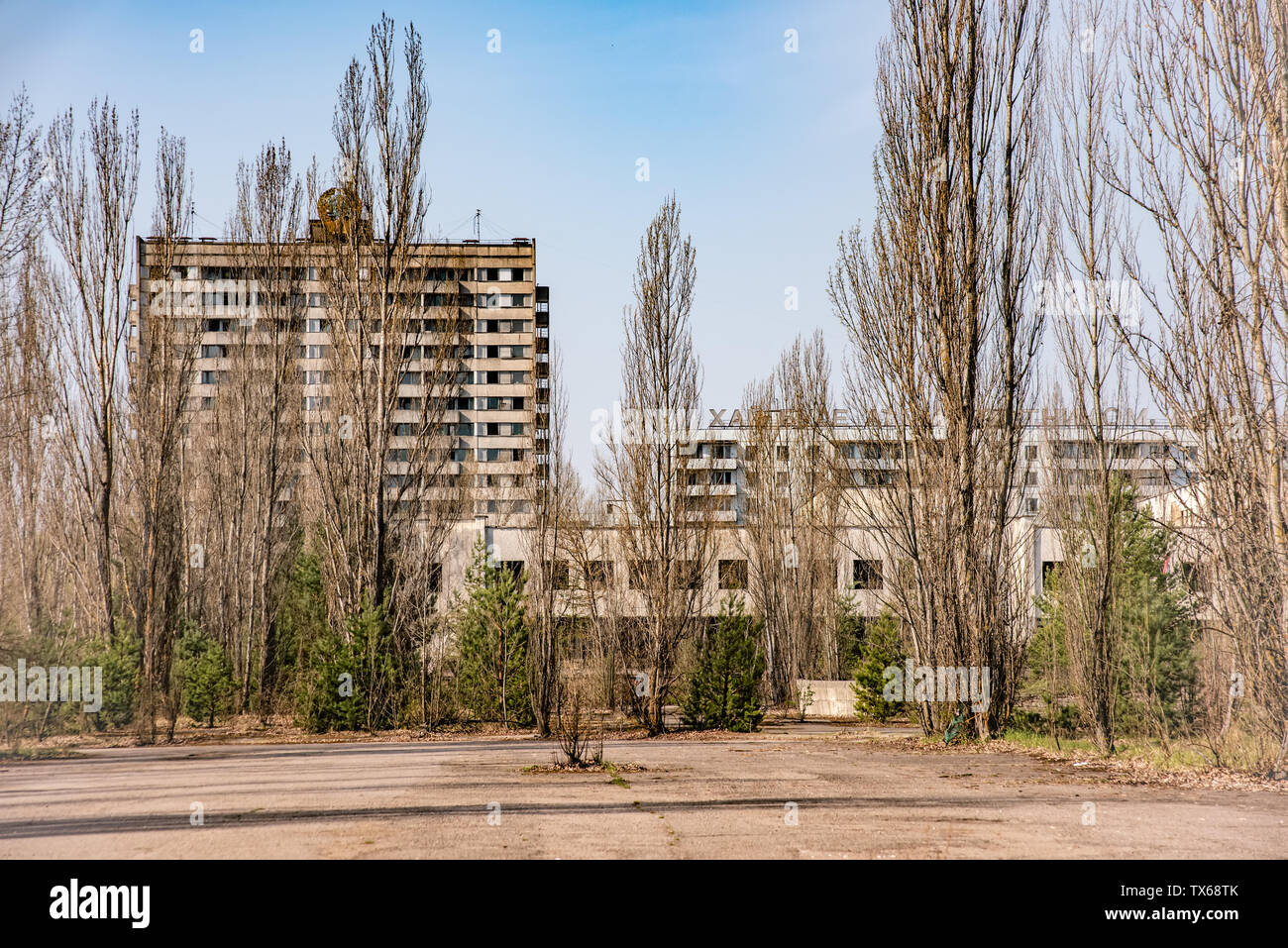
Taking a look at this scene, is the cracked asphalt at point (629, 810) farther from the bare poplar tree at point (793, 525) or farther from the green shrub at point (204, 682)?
the bare poplar tree at point (793, 525)

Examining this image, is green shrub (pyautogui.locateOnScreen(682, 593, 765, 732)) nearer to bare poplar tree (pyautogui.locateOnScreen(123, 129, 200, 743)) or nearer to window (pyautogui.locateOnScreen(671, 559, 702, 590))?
window (pyautogui.locateOnScreen(671, 559, 702, 590))

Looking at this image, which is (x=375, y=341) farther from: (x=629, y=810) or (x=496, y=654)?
(x=629, y=810)

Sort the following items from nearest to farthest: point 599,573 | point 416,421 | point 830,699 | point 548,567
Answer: point 548,567 < point 599,573 < point 830,699 < point 416,421

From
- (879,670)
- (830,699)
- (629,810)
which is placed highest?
Answer: (629,810)

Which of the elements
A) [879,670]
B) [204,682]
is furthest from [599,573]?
[204,682]

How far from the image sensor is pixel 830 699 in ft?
85.3

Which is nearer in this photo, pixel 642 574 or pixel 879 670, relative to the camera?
pixel 642 574

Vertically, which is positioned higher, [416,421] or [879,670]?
[416,421]

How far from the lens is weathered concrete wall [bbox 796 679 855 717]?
2558cm

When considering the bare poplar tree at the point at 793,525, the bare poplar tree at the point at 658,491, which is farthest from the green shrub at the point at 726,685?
the bare poplar tree at the point at 793,525

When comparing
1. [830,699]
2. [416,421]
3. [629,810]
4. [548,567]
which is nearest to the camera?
[629,810]
